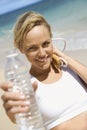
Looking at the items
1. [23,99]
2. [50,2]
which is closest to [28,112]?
[23,99]

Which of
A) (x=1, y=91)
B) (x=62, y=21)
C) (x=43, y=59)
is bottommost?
(x=62, y=21)

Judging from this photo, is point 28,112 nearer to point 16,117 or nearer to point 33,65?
point 16,117

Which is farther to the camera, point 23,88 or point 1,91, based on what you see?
point 1,91

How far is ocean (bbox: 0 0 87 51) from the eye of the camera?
919 cm

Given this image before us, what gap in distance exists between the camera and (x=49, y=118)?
9.26 feet

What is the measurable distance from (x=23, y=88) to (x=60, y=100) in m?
0.64

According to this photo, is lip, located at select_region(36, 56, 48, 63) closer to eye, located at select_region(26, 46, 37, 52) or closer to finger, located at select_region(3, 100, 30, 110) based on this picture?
eye, located at select_region(26, 46, 37, 52)

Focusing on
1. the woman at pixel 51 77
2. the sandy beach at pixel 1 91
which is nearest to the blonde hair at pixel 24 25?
the woman at pixel 51 77

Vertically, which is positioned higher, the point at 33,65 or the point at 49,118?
the point at 33,65

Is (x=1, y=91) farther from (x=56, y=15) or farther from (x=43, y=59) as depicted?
(x=56, y=15)

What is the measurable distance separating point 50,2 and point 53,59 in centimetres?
2219

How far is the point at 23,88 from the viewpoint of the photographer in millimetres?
2238

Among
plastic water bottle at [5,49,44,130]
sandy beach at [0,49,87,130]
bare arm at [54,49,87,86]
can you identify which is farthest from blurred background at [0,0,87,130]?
plastic water bottle at [5,49,44,130]

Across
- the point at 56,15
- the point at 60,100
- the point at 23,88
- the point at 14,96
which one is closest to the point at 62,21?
the point at 56,15
